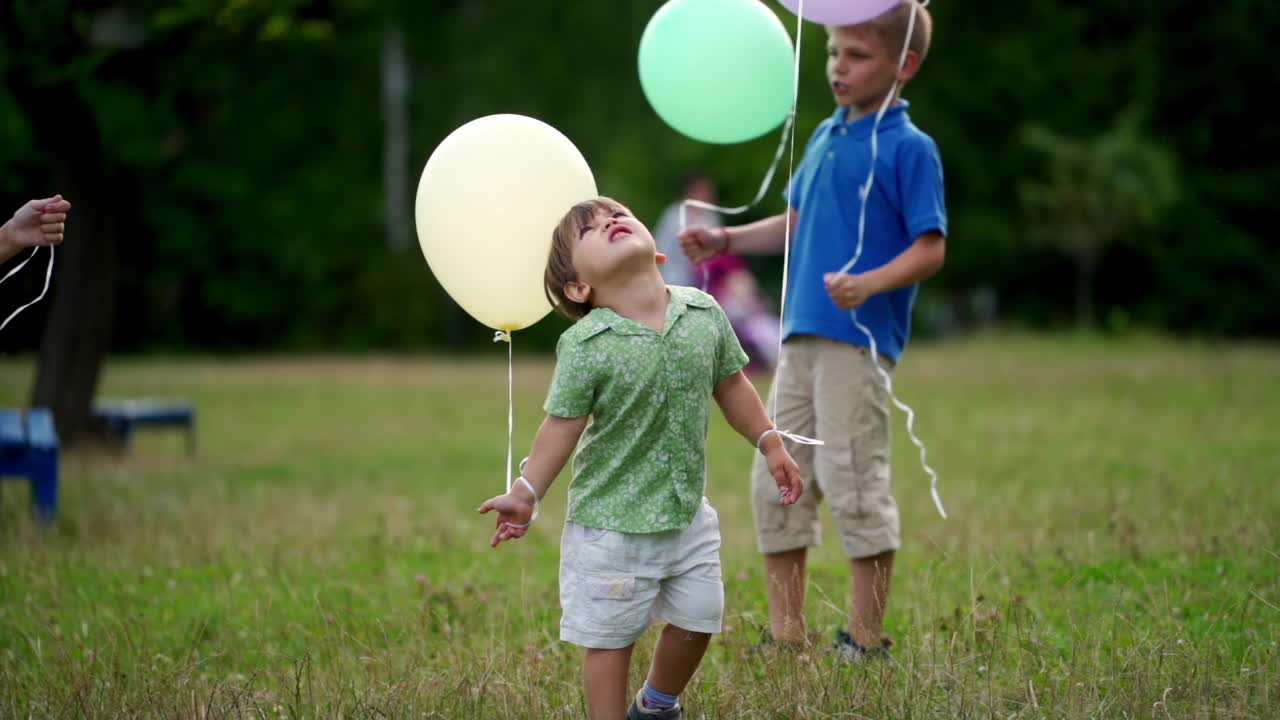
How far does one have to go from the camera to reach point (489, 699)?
343cm

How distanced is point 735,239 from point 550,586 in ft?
5.10

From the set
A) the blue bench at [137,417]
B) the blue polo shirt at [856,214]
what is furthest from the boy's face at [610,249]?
the blue bench at [137,417]

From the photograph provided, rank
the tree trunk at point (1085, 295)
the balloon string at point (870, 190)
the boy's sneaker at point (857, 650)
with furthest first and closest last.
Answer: the tree trunk at point (1085, 295) → the balloon string at point (870, 190) → the boy's sneaker at point (857, 650)

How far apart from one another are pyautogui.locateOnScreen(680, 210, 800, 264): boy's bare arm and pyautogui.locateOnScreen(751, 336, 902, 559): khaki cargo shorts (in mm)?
355

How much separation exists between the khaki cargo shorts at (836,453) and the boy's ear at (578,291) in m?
1.14

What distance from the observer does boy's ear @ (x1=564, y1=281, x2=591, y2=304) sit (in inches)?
127

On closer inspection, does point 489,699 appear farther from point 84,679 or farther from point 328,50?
point 328,50

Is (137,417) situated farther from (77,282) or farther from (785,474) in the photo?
(785,474)

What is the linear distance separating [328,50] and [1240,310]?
20.7 meters

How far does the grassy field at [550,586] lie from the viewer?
11.0 ft

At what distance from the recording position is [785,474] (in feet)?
10.6

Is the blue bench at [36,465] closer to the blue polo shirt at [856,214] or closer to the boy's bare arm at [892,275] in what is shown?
the blue polo shirt at [856,214]

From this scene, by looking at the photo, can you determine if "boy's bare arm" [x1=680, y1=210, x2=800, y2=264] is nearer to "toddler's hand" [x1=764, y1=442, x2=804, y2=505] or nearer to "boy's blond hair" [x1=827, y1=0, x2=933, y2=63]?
"boy's blond hair" [x1=827, y1=0, x2=933, y2=63]

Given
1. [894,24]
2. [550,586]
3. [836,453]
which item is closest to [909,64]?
[894,24]
